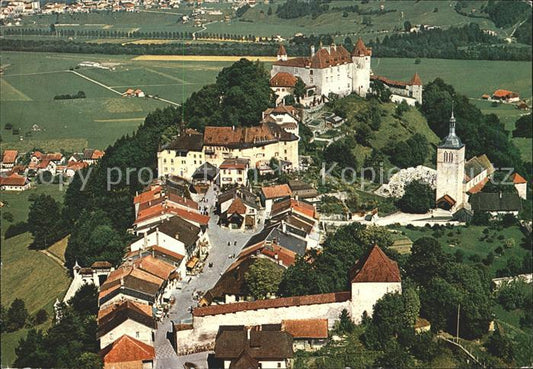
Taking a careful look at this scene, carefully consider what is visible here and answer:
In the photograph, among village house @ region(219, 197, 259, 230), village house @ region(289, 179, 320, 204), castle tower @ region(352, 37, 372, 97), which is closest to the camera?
village house @ region(219, 197, 259, 230)

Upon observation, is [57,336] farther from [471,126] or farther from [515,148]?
[515,148]

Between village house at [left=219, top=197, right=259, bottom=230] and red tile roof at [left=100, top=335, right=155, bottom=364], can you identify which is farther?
village house at [left=219, top=197, right=259, bottom=230]

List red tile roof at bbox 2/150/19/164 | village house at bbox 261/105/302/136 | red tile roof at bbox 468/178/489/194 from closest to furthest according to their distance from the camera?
red tile roof at bbox 2/150/19/164, village house at bbox 261/105/302/136, red tile roof at bbox 468/178/489/194

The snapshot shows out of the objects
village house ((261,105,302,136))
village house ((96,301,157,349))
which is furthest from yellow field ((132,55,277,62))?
village house ((96,301,157,349))

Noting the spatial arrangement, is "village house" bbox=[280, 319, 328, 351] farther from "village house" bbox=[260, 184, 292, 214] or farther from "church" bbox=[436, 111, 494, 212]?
"church" bbox=[436, 111, 494, 212]

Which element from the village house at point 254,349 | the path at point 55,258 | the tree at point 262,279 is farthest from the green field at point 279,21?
the village house at point 254,349

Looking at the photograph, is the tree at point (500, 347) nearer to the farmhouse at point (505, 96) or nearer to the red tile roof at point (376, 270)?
the red tile roof at point (376, 270)

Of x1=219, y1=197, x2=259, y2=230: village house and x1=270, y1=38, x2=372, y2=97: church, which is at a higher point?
x1=270, y1=38, x2=372, y2=97: church
